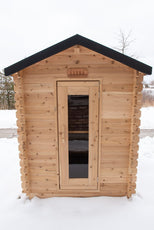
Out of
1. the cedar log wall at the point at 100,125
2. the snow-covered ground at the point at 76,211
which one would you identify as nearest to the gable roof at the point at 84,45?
the cedar log wall at the point at 100,125

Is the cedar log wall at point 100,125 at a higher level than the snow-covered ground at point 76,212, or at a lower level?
higher

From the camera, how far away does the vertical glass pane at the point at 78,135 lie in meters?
2.96

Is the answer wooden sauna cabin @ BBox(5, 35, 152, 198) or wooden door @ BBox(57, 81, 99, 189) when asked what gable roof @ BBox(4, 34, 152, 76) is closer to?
wooden sauna cabin @ BBox(5, 35, 152, 198)

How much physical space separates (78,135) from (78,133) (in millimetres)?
45

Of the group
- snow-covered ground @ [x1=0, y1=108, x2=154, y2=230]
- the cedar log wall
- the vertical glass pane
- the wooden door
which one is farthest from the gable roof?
snow-covered ground @ [x1=0, y1=108, x2=154, y2=230]

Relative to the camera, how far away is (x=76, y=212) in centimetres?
293

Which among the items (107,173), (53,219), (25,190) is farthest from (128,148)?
(25,190)

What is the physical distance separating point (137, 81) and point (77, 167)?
7.27 feet

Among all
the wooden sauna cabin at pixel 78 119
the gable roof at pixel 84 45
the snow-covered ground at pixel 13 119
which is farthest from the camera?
the snow-covered ground at pixel 13 119

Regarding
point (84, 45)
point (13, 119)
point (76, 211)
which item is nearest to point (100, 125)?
point (84, 45)

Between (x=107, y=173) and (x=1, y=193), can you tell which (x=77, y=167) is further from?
(x=1, y=193)

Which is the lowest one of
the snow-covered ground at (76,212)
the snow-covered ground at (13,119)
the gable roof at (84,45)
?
the snow-covered ground at (76,212)

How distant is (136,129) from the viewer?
Result: 2.96 m

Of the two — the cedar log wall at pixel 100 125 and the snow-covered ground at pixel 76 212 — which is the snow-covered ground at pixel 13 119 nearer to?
the snow-covered ground at pixel 76 212
